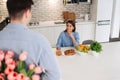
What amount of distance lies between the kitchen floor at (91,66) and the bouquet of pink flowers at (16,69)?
100cm

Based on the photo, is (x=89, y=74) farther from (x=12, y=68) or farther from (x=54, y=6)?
(x=54, y=6)

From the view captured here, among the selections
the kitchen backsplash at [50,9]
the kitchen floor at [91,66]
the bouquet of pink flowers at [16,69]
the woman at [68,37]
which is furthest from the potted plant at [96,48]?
the kitchen backsplash at [50,9]

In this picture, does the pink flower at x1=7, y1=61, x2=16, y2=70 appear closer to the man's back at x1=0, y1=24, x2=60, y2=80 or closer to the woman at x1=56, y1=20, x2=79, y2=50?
the man's back at x1=0, y1=24, x2=60, y2=80

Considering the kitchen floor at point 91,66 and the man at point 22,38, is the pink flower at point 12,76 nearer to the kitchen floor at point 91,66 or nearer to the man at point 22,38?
the man at point 22,38

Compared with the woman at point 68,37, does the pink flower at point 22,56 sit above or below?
above

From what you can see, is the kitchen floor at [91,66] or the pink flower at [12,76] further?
the kitchen floor at [91,66]

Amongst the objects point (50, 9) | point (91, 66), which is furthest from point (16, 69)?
point (50, 9)

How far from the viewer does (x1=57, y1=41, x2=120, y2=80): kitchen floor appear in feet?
7.37

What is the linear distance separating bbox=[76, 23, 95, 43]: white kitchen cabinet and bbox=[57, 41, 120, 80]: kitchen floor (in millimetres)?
2515

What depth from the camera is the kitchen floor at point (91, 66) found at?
7.37 ft

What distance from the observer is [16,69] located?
117 cm

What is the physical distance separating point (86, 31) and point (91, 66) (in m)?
3.25

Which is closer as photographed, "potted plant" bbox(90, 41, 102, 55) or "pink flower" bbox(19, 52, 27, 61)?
"pink flower" bbox(19, 52, 27, 61)

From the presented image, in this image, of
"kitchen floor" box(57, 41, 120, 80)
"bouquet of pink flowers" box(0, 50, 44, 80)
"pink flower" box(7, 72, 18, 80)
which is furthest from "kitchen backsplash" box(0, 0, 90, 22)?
"pink flower" box(7, 72, 18, 80)
